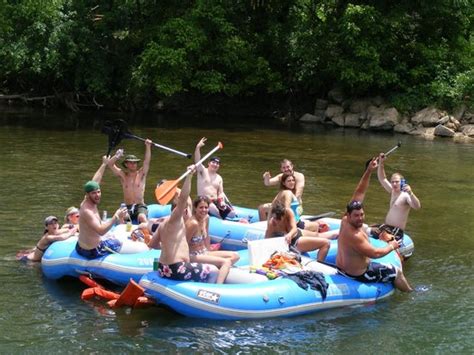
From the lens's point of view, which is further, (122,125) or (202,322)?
(122,125)

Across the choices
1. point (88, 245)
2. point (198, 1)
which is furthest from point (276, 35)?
point (88, 245)

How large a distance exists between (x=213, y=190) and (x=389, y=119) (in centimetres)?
1434

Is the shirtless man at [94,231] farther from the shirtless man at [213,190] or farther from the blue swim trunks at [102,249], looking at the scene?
the shirtless man at [213,190]

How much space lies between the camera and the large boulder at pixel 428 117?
2341 centimetres

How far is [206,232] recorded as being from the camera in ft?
26.6

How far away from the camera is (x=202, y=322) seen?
7227 mm

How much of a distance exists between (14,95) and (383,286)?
952 inches

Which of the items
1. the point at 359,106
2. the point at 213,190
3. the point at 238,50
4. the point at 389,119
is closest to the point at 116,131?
the point at 213,190

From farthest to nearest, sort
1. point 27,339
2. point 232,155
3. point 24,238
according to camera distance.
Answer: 1. point 232,155
2. point 24,238
3. point 27,339

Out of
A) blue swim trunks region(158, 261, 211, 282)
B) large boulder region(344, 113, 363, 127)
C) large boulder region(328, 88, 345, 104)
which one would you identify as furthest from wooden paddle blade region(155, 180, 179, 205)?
large boulder region(328, 88, 345, 104)

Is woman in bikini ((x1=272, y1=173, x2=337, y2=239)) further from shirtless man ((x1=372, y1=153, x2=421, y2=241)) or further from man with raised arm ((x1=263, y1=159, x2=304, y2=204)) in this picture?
shirtless man ((x1=372, y1=153, x2=421, y2=241))

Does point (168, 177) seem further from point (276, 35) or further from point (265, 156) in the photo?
point (276, 35)

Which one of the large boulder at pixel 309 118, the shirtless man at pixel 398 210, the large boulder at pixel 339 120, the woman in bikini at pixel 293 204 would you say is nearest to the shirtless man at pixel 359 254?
the shirtless man at pixel 398 210

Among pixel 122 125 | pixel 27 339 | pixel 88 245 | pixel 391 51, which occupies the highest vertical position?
pixel 391 51
